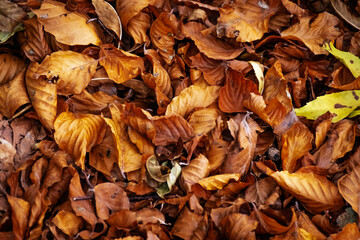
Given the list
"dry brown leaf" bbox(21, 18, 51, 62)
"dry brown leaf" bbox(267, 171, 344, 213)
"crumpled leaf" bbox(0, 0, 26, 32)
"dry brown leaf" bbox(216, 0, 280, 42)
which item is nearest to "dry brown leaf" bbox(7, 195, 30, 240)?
"dry brown leaf" bbox(21, 18, 51, 62)

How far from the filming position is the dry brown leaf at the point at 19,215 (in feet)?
3.40

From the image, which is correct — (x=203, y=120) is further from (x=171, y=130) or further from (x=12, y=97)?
(x=12, y=97)

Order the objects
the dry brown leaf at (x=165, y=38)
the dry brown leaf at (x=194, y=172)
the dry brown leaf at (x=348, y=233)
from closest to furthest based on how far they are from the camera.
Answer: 1. the dry brown leaf at (x=348, y=233)
2. the dry brown leaf at (x=194, y=172)
3. the dry brown leaf at (x=165, y=38)

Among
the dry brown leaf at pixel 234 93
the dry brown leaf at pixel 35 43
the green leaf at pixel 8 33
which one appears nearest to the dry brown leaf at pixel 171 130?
the dry brown leaf at pixel 234 93

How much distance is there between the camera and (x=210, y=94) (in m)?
1.28

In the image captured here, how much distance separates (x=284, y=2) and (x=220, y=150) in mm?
621

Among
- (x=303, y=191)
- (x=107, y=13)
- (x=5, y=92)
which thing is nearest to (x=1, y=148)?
(x=5, y=92)

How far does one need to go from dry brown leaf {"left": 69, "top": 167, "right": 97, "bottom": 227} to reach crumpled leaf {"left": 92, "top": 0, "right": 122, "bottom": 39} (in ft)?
1.75

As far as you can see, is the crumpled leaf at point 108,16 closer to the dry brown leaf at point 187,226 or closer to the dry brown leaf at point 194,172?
the dry brown leaf at point 194,172

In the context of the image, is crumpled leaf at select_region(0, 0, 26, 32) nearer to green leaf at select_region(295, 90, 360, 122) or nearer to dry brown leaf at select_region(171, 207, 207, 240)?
dry brown leaf at select_region(171, 207, 207, 240)

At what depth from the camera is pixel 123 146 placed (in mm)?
1189

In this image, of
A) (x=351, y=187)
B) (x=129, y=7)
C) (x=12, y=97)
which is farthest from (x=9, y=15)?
(x=351, y=187)

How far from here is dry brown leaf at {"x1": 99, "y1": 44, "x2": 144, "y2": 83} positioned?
1.28 m

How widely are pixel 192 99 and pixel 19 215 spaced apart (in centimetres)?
65
